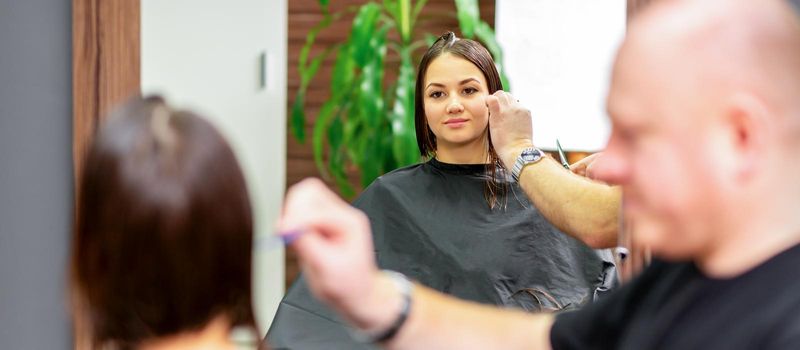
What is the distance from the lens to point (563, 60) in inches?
129

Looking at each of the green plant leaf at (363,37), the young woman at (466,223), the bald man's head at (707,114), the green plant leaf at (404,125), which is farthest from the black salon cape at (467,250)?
the bald man's head at (707,114)

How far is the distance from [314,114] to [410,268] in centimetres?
218

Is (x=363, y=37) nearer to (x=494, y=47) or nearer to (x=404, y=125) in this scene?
(x=404, y=125)

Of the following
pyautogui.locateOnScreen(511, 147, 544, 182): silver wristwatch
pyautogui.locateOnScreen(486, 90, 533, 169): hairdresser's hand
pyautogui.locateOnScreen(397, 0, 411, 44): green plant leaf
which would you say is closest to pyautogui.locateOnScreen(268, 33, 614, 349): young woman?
pyautogui.locateOnScreen(486, 90, 533, 169): hairdresser's hand

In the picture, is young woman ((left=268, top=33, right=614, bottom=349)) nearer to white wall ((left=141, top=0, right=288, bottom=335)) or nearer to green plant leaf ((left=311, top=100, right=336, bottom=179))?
white wall ((left=141, top=0, right=288, bottom=335))

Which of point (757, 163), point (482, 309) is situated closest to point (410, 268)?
point (482, 309)

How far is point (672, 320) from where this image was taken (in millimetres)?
943

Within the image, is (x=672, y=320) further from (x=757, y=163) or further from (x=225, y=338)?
(x=225, y=338)

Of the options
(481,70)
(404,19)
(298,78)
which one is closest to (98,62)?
(481,70)

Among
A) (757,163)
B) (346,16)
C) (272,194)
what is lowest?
(272,194)

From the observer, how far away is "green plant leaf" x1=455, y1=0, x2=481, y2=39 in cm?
376

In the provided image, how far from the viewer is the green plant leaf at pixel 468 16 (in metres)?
3.76

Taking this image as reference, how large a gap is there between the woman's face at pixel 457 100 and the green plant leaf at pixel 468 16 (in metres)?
1.05

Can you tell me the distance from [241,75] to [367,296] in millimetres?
3442
